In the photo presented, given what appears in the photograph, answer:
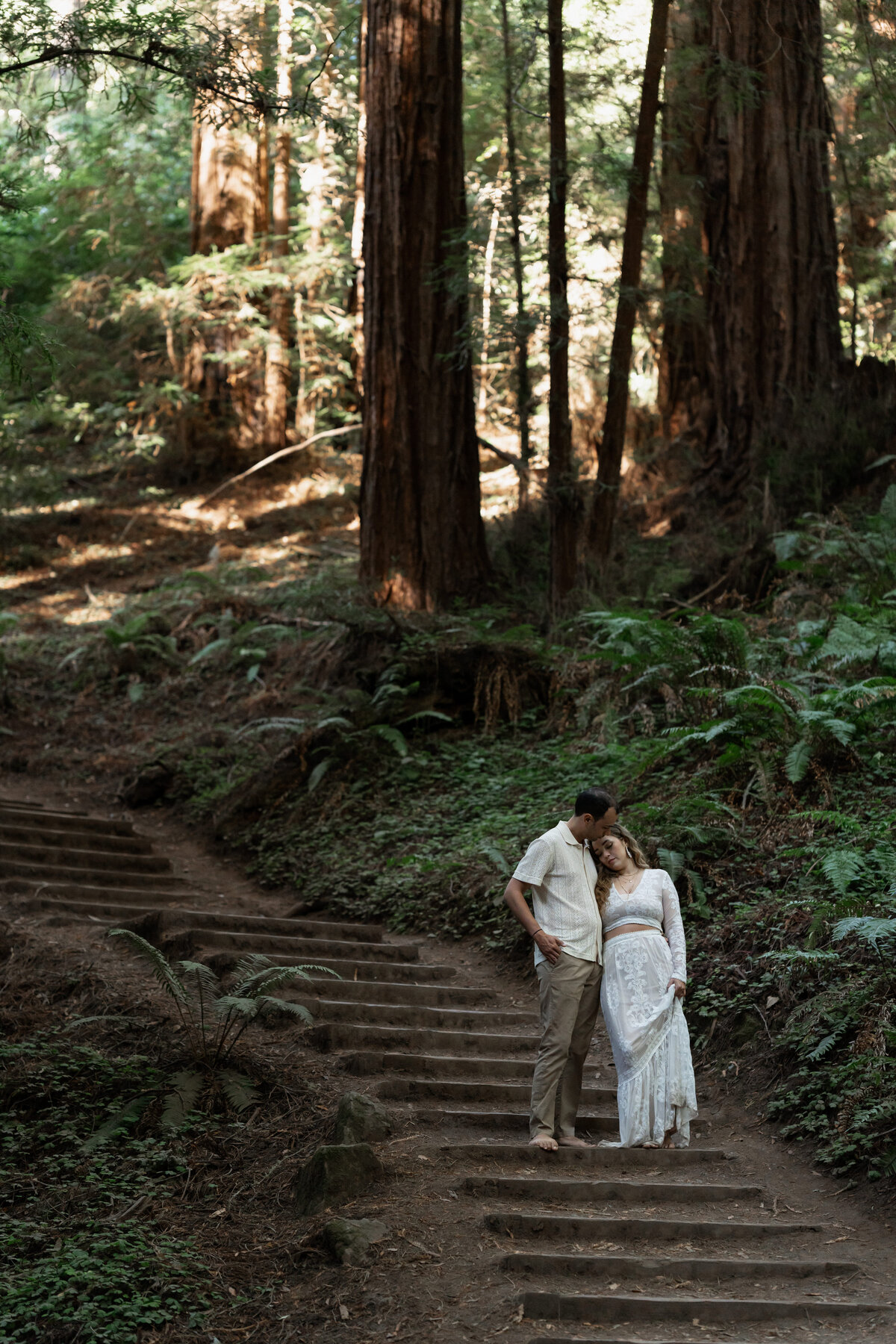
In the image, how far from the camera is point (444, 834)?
33.2 feet

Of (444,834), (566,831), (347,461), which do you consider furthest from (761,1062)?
(347,461)

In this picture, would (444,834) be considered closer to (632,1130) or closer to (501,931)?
(501,931)

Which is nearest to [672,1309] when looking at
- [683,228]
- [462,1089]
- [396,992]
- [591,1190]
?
[591,1190]

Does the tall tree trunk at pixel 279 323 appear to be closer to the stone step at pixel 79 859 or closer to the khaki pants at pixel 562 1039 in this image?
the stone step at pixel 79 859

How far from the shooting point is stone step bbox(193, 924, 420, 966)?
24.8ft

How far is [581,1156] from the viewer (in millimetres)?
5375

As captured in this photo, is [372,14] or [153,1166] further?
[372,14]

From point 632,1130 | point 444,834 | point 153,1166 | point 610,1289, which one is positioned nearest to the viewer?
point 610,1289

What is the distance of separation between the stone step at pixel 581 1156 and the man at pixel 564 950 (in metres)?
0.08

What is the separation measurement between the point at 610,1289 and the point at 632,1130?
48.2 inches

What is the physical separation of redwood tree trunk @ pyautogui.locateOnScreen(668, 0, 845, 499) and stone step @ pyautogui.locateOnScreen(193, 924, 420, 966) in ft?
28.3

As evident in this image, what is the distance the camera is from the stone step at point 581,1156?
5.32 meters

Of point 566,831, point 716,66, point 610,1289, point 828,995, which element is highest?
point 716,66

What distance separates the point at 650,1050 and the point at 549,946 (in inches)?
26.9
